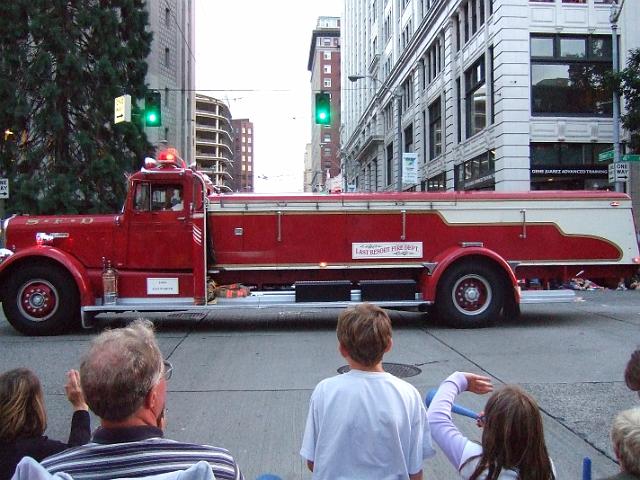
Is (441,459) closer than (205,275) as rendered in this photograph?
Yes

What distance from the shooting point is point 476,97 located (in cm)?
2911

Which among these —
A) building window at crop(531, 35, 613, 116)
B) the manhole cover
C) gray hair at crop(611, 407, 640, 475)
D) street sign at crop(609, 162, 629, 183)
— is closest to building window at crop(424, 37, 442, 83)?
building window at crop(531, 35, 613, 116)

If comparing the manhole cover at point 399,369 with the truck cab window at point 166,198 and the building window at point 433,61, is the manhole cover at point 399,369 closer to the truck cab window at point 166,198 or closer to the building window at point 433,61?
the truck cab window at point 166,198

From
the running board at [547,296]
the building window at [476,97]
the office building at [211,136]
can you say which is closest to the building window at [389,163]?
the building window at [476,97]

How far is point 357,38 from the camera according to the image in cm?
7556

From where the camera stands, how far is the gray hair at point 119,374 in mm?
1933

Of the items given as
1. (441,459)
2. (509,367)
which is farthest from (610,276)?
(441,459)

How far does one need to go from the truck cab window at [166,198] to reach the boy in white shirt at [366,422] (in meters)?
8.41

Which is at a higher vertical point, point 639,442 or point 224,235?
point 224,235

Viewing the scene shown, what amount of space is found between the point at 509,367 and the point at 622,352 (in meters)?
2.00

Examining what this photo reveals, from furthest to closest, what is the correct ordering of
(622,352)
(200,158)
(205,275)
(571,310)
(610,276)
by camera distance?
(200,158) → (571,310) → (610,276) → (205,275) → (622,352)

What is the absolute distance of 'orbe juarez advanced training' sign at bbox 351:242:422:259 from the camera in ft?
35.9

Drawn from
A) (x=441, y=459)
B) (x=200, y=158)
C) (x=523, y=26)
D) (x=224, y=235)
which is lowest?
(x=441, y=459)

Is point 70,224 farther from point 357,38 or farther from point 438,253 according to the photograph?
point 357,38
